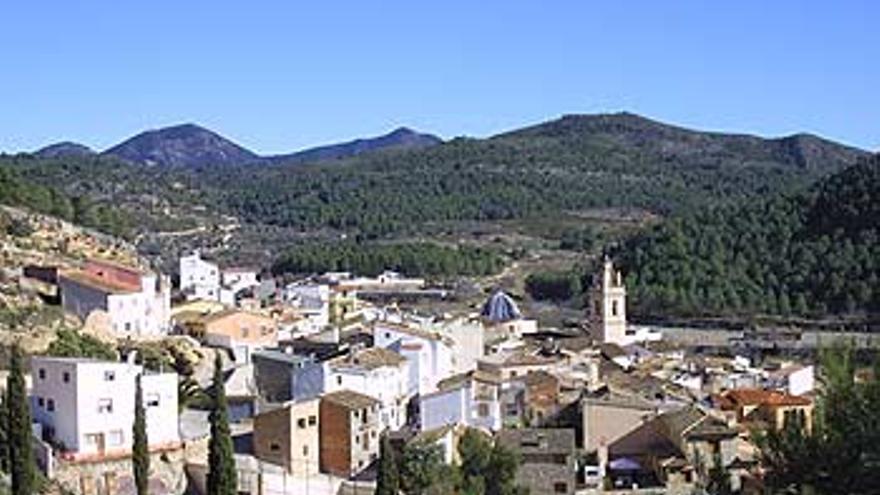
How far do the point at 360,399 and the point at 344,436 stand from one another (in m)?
1.19

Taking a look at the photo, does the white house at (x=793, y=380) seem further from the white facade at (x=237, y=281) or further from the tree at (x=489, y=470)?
the white facade at (x=237, y=281)

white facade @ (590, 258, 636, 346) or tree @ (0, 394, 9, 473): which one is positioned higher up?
white facade @ (590, 258, 636, 346)

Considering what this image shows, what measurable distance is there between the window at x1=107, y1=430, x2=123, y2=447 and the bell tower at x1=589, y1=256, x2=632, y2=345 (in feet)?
78.3

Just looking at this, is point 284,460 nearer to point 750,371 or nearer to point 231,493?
point 231,493

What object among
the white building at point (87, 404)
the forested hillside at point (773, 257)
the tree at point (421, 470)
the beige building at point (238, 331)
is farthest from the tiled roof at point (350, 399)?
the forested hillside at point (773, 257)

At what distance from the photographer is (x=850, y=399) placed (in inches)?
823

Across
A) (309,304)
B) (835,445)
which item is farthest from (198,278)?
(835,445)

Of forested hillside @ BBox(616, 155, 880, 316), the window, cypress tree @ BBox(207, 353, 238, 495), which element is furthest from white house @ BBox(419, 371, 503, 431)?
forested hillside @ BBox(616, 155, 880, 316)

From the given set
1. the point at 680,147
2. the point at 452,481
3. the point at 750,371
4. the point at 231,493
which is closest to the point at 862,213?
the point at 750,371

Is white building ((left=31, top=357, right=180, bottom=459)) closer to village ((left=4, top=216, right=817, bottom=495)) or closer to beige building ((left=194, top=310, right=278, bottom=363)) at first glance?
village ((left=4, top=216, right=817, bottom=495))

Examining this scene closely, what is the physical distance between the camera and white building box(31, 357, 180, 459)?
28.2 metres

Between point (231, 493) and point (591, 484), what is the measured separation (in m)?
9.40

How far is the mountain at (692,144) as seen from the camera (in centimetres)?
17812

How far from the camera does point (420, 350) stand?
37.8 meters
